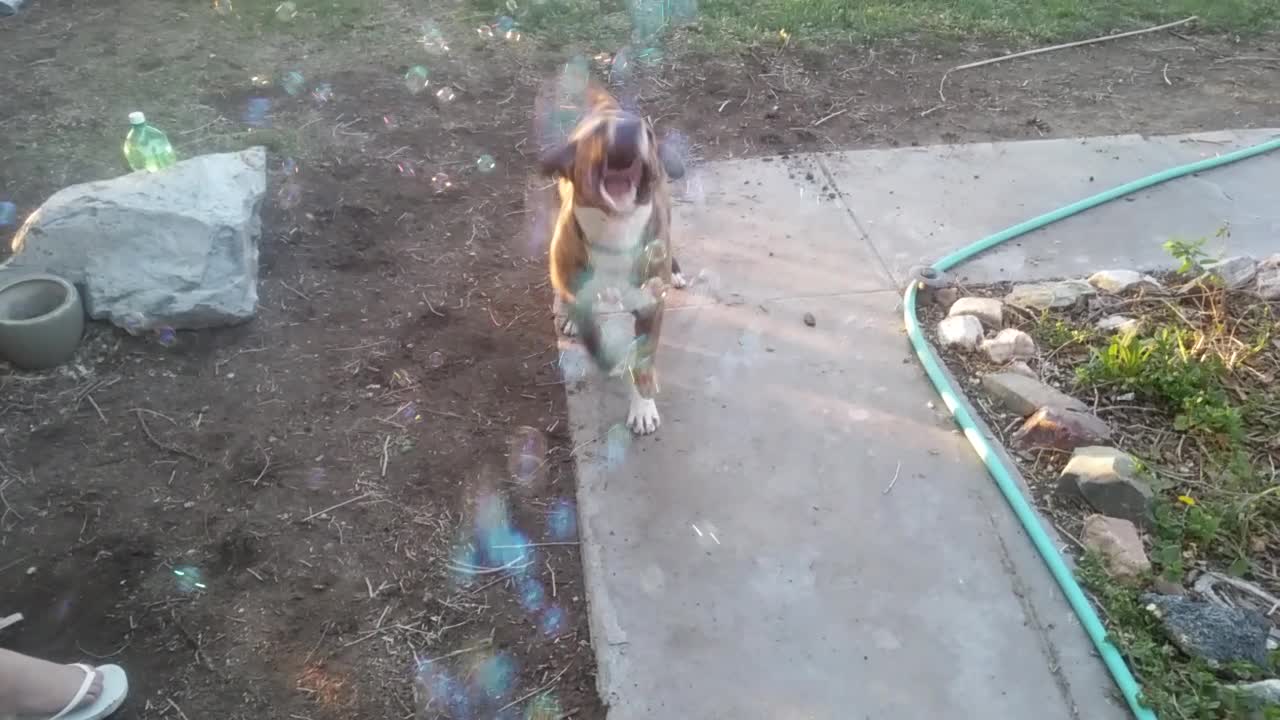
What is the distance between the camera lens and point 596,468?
139 inches

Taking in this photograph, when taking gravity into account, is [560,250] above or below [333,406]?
above

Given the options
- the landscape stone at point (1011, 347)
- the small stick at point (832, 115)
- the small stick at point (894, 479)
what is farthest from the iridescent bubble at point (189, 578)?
the small stick at point (832, 115)

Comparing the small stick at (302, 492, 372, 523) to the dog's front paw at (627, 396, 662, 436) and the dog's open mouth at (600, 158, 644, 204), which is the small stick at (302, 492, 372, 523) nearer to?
the dog's front paw at (627, 396, 662, 436)

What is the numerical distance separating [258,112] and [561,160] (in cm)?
371

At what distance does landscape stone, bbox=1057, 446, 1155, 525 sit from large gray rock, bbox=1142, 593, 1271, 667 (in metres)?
0.42

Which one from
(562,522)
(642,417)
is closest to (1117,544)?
(642,417)

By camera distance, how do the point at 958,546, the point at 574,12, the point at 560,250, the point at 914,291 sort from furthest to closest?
the point at 574,12 < the point at 914,291 < the point at 560,250 < the point at 958,546

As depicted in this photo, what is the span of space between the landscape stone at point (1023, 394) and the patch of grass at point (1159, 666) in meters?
0.81

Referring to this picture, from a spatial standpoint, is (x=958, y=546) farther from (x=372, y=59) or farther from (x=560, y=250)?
(x=372, y=59)

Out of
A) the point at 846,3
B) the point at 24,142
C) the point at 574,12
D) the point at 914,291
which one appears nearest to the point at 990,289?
the point at 914,291

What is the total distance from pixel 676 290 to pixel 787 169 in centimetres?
146

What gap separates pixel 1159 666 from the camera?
8.96 ft

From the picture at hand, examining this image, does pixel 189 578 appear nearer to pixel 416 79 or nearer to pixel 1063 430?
pixel 1063 430

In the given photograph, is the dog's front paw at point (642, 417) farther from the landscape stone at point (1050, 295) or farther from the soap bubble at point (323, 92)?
the soap bubble at point (323, 92)
